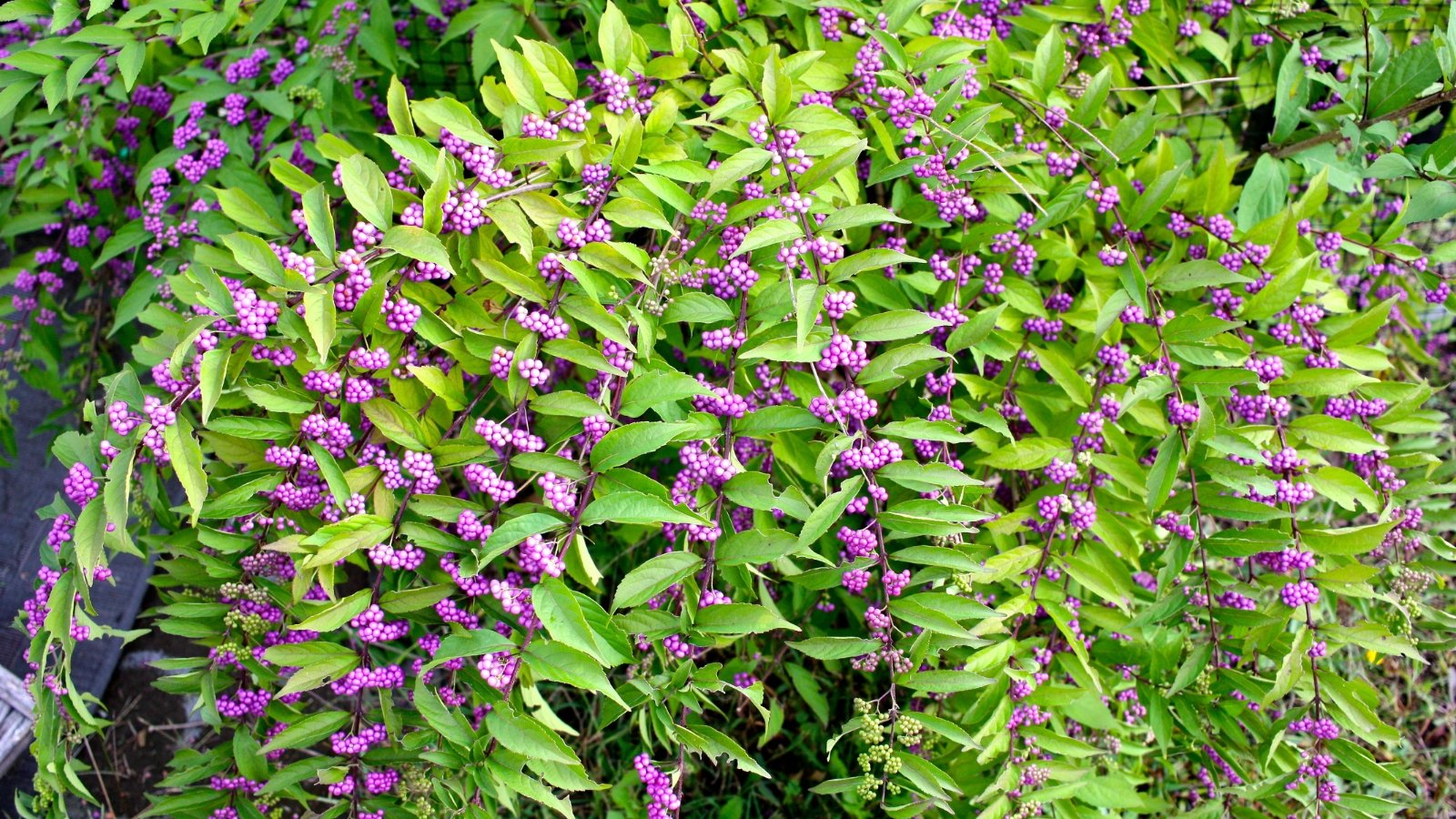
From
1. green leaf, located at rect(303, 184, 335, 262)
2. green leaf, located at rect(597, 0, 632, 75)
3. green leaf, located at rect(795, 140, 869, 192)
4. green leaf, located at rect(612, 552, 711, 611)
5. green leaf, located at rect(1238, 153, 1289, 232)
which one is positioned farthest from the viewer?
green leaf, located at rect(1238, 153, 1289, 232)

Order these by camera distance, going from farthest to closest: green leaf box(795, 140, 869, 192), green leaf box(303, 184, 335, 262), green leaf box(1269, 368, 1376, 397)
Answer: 1. green leaf box(1269, 368, 1376, 397)
2. green leaf box(795, 140, 869, 192)
3. green leaf box(303, 184, 335, 262)

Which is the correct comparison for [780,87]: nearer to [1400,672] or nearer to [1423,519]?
[1423,519]

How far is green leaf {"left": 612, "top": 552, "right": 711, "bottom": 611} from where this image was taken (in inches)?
60.8

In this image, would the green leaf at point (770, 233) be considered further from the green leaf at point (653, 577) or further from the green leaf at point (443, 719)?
the green leaf at point (443, 719)

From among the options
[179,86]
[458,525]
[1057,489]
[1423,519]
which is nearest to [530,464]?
[458,525]

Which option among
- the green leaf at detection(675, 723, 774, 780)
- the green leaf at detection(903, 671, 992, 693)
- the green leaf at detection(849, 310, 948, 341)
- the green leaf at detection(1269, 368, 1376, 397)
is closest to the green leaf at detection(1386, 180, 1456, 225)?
the green leaf at detection(1269, 368, 1376, 397)

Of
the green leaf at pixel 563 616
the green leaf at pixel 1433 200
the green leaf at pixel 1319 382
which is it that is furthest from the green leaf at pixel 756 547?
the green leaf at pixel 1433 200

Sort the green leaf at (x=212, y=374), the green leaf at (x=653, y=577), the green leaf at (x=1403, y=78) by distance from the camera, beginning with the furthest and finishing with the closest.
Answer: the green leaf at (x=1403, y=78)
the green leaf at (x=653, y=577)
the green leaf at (x=212, y=374)

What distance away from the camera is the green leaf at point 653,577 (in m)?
1.54

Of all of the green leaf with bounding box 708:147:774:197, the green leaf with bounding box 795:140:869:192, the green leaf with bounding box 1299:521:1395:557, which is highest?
the green leaf with bounding box 708:147:774:197

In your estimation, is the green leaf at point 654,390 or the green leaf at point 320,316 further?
the green leaf at point 654,390

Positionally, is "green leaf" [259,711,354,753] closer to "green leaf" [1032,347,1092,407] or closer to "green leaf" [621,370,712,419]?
"green leaf" [621,370,712,419]

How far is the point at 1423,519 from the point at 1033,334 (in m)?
0.98

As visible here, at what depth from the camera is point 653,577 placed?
1.58 m
